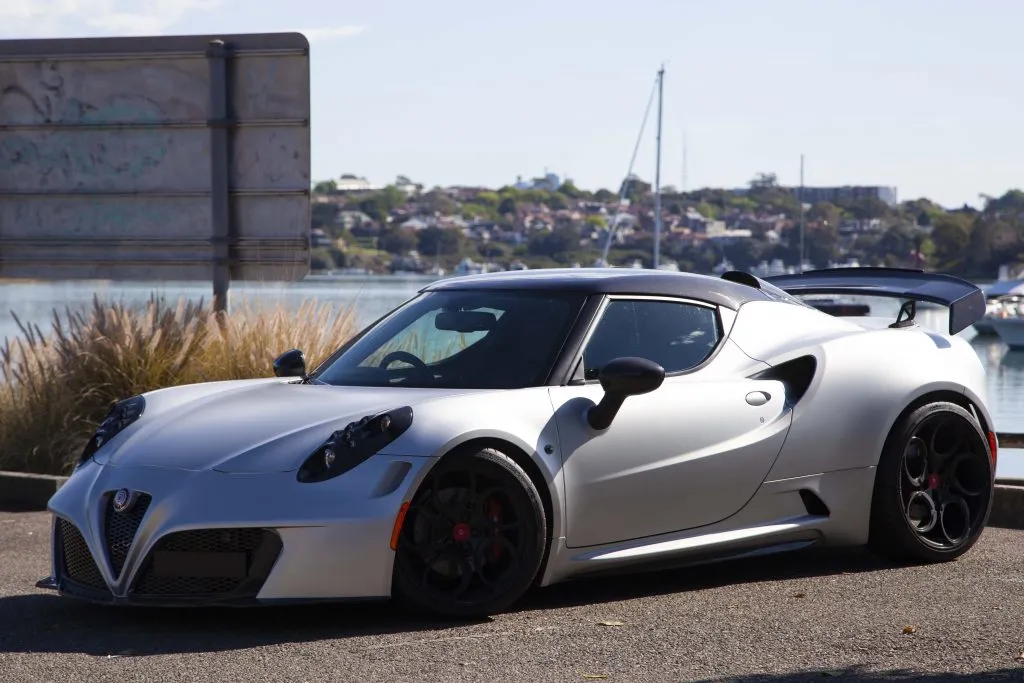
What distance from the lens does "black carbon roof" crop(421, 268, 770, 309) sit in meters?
6.93

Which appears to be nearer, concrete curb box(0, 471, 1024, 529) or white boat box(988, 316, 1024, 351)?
concrete curb box(0, 471, 1024, 529)

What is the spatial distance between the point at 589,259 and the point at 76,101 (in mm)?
37354

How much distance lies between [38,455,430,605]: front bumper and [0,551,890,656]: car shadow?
145 millimetres

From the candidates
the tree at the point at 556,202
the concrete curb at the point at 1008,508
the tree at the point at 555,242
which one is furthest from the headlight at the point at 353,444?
the tree at the point at 556,202

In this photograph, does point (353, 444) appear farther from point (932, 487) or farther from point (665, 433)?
point (932, 487)

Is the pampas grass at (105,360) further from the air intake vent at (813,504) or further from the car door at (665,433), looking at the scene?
the air intake vent at (813,504)

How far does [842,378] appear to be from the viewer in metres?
7.22

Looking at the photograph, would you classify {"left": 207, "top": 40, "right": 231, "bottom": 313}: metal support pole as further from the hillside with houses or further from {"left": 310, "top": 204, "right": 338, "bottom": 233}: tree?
{"left": 310, "top": 204, "right": 338, "bottom": 233}: tree

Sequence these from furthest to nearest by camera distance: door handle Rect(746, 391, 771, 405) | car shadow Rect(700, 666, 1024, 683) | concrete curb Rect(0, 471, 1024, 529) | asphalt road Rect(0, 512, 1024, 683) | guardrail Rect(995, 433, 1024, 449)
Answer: guardrail Rect(995, 433, 1024, 449) < concrete curb Rect(0, 471, 1024, 529) < door handle Rect(746, 391, 771, 405) < asphalt road Rect(0, 512, 1024, 683) < car shadow Rect(700, 666, 1024, 683)

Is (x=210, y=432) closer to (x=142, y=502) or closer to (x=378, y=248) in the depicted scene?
(x=142, y=502)

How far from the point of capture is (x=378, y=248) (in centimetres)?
6062

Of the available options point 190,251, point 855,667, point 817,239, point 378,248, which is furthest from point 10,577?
point 817,239

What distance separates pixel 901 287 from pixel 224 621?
3.92 metres

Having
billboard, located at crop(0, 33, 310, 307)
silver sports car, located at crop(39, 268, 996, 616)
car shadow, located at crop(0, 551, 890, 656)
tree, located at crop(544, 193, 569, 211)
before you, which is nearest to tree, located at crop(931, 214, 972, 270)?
tree, located at crop(544, 193, 569, 211)
